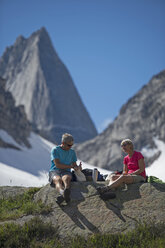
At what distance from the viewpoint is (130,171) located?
28.3 ft

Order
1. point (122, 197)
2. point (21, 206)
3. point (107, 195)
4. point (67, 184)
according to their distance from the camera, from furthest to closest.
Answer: point (21, 206)
point (122, 197)
point (67, 184)
point (107, 195)

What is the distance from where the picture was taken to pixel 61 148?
855 cm

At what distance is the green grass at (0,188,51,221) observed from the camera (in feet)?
24.6

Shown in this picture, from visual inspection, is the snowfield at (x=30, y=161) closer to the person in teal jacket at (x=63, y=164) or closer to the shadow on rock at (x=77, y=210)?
the person in teal jacket at (x=63, y=164)

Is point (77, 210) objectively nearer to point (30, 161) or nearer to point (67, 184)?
point (67, 184)

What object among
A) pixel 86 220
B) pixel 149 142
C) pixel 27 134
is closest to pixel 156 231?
pixel 86 220

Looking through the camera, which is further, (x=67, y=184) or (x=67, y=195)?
(x=67, y=184)

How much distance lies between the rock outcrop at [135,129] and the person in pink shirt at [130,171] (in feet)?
387

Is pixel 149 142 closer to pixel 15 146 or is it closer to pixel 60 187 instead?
pixel 15 146

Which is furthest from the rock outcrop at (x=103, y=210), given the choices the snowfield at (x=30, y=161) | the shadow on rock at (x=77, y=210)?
the snowfield at (x=30, y=161)

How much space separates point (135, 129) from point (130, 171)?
5475 inches

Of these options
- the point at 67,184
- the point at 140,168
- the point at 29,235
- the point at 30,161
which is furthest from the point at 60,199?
the point at 30,161

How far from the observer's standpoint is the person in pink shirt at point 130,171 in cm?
793

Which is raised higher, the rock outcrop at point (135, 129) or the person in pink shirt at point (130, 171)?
the rock outcrop at point (135, 129)
